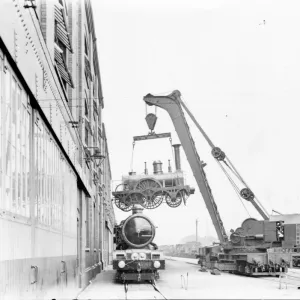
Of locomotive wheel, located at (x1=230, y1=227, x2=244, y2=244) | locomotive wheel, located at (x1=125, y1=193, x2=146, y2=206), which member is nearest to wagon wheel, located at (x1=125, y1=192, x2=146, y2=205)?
locomotive wheel, located at (x1=125, y1=193, x2=146, y2=206)

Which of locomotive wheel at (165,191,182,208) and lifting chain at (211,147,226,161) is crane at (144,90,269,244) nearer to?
lifting chain at (211,147,226,161)

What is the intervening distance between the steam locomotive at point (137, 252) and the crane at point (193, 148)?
280 inches

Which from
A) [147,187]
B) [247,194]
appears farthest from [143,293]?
[147,187]

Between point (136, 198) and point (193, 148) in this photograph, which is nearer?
point (193, 148)

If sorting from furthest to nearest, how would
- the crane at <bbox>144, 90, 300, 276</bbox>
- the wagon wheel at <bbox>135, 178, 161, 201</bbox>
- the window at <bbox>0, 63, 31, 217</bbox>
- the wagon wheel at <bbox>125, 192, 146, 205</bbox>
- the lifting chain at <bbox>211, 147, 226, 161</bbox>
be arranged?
the wagon wheel at <bbox>135, 178, 161, 201</bbox> → the wagon wheel at <bbox>125, 192, 146, 205</bbox> → the lifting chain at <bbox>211, 147, 226, 161</bbox> → the crane at <bbox>144, 90, 300, 276</bbox> → the window at <bbox>0, 63, 31, 217</bbox>

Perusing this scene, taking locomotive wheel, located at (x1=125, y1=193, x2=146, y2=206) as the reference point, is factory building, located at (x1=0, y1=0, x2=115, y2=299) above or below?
below

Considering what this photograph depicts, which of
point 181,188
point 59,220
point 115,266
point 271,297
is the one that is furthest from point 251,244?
point 59,220

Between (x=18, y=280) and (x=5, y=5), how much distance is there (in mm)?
2806

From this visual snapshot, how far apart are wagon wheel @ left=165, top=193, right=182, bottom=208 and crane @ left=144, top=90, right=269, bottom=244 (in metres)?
9.60

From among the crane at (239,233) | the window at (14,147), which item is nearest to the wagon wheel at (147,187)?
the crane at (239,233)

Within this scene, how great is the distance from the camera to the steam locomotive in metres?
18.3

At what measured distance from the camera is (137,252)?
1828 centimetres

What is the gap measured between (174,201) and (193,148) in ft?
33.6

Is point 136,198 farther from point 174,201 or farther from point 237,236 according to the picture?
point 237,236
